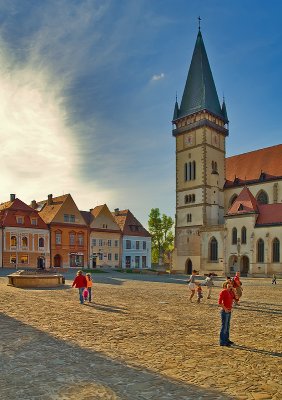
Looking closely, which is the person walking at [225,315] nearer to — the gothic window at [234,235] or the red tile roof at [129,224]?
the gothic window at [234,235]

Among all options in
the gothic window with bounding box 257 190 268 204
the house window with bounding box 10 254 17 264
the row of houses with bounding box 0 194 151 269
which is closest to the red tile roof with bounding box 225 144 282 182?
the gothic window with bounding box 257 190 268 204

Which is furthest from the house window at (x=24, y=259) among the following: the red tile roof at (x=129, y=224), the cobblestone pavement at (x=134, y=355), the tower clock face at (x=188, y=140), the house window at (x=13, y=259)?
the cobblestone pavement at (x=134, y=355)

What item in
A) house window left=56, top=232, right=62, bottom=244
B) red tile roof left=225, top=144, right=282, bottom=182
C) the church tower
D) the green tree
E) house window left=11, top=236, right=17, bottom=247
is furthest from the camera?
Result: the green tree

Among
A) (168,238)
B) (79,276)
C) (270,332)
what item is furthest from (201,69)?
(270,332)

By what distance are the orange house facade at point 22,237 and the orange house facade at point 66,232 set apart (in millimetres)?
1325

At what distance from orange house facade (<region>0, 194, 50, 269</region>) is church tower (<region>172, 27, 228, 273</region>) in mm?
20951

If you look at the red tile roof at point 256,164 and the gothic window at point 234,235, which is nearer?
the gothic window at point 234,235

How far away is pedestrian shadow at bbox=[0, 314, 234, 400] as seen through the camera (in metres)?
6.15

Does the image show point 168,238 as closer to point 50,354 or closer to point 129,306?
point 129,306

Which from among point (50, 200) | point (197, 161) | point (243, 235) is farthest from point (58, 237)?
point (243, 235)

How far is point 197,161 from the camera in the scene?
6253cm

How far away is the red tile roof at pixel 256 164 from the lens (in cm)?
5751

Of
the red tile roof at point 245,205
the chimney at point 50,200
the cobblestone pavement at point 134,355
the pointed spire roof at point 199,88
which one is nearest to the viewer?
the cobblestone pavement at point 134,355

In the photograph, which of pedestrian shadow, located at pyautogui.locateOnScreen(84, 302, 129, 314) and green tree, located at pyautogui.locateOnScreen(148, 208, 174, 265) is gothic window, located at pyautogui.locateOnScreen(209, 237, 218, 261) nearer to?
green tree, located at pyautogui.locateOnScreen(148, 208, 174, 265)
